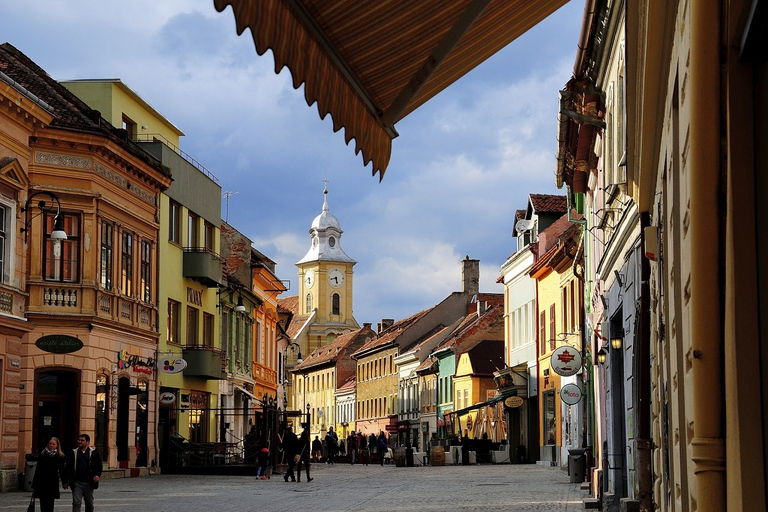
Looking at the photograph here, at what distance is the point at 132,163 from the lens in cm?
3500

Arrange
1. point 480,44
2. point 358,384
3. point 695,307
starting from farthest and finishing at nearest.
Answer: point 358,384 → point 480,44 → point 695,307

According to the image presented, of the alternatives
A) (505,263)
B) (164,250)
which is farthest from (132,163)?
(505,263)

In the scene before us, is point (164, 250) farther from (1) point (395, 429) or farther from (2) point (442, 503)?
(1) point (395, 429)

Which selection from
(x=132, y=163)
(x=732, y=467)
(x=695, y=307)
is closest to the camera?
(x=732, y=467)

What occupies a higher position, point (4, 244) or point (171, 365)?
point (4, 244)

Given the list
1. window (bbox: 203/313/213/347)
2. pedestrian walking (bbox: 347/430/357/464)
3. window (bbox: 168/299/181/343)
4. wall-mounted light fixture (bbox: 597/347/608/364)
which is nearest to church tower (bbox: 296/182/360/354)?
pedestrian walking (bbox: 347/430/357/464)

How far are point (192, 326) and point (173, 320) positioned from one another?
107 inches

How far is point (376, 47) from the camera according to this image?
552 cm

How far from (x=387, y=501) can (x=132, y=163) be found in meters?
15.3

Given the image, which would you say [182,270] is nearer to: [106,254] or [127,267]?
[127,267]

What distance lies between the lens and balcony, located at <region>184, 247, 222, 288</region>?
42.3 metres

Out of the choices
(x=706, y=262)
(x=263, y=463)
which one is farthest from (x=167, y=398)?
(x=706, y=262)

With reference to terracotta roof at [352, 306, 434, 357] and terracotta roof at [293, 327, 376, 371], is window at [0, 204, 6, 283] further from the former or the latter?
terracotta roof at [293, 327, 376, 371]

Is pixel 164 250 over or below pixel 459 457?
over
